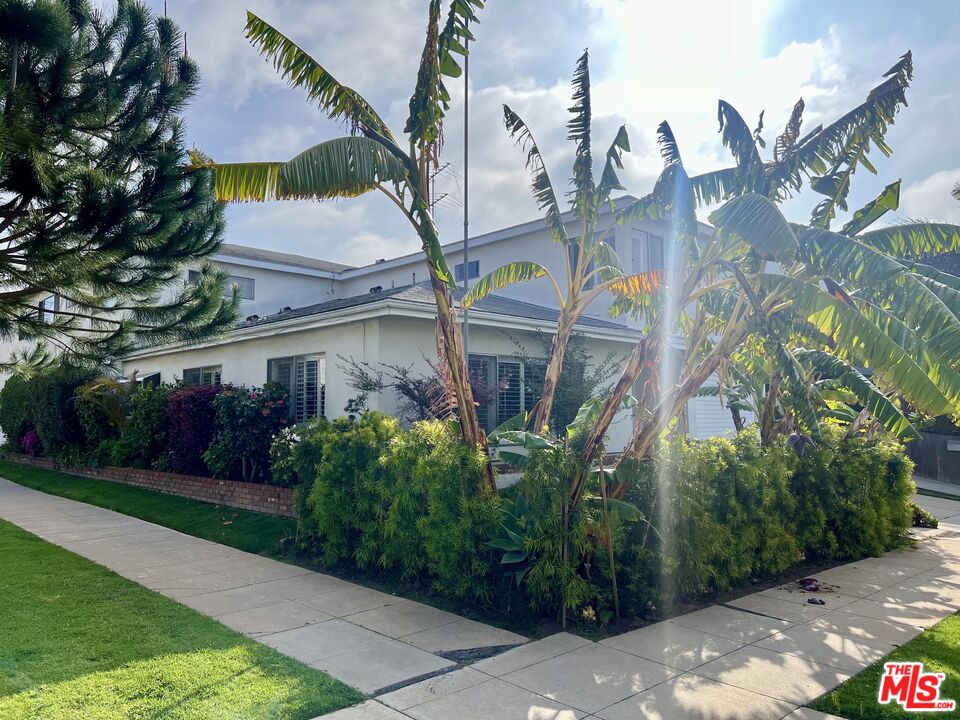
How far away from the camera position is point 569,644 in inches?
229

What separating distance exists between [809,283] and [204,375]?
14.4m

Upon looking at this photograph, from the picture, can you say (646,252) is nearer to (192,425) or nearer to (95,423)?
(192,425)

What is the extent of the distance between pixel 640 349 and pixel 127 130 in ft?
23.2

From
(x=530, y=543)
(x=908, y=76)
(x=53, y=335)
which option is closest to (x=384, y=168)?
(x=530, y=543)

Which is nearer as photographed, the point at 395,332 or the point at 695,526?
the point at 695,526

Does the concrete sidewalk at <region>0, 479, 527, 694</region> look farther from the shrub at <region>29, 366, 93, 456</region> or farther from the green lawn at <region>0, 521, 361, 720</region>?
the shrub at <region>29, 366, 93, 456</region>

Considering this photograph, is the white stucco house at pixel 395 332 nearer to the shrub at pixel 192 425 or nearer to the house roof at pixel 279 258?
the house roof at pixel 279 258

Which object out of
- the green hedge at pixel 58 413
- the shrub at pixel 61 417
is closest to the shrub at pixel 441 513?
the green hedge at pixel 58 413

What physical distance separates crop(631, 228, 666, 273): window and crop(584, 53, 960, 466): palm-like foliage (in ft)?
23.7

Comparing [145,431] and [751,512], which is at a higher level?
[145,431]

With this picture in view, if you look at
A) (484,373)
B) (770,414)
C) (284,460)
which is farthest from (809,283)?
(284,460)

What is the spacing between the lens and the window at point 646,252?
16.8 meters

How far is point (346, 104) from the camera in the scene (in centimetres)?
731

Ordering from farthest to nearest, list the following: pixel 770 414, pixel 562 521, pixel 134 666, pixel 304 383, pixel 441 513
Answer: pixel 304 383
pixel 770 414
pixel 441 513
pixel 562 521
pixel 134 666
